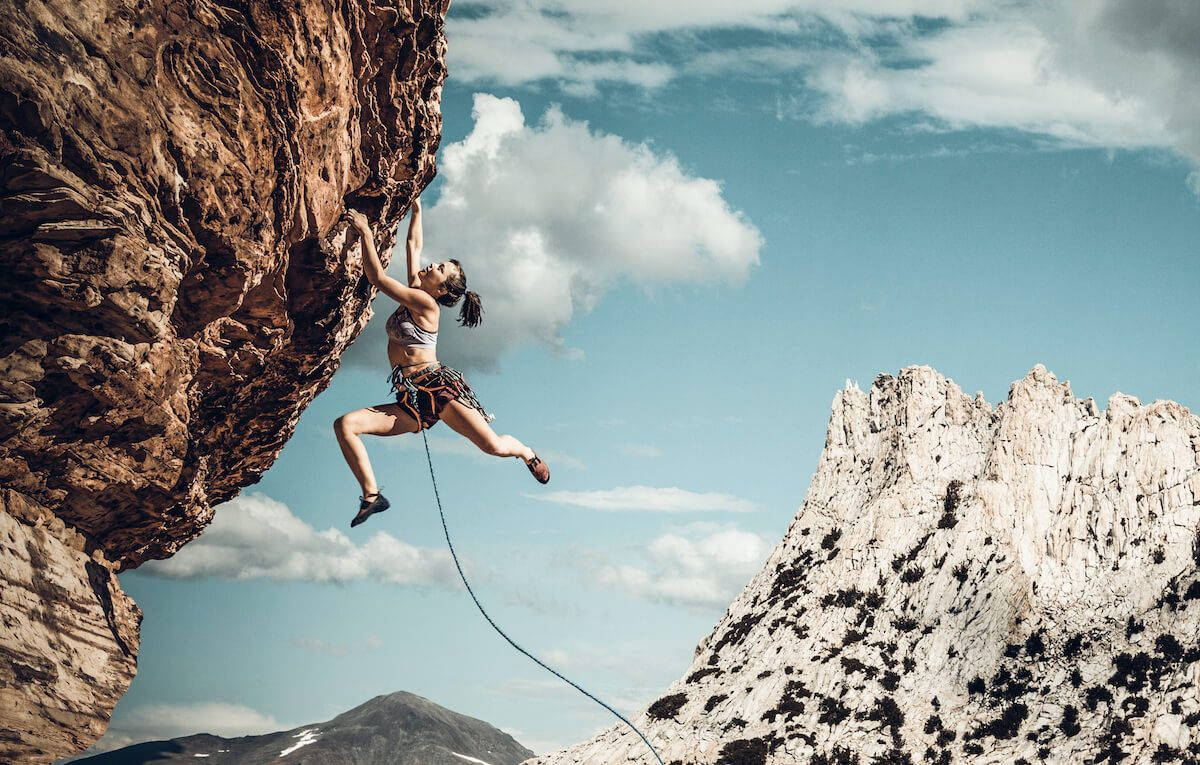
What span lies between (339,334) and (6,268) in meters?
6.45

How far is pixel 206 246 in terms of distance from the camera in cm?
1078

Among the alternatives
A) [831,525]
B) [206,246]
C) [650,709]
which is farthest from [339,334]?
[831,525]

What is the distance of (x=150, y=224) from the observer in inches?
384

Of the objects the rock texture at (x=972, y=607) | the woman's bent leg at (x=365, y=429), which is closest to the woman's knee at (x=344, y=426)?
the woman's bent leg at (x=365, y=429)

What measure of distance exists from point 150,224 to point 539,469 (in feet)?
16.9

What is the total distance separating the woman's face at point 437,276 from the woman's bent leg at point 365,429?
146 centimetres

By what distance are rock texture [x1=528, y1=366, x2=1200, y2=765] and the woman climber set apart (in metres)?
41.9

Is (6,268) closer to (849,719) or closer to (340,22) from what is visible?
(340,22)

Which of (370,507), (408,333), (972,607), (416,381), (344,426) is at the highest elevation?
(972,607)

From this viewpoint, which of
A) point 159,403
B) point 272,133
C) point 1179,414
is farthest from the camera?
point 1179,414

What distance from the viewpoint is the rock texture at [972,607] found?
151 feet

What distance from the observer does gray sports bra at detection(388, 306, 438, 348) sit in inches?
416

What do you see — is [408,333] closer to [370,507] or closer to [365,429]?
[365,429]

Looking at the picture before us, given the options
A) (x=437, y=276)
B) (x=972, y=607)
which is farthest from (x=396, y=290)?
(x=972, y=607)
